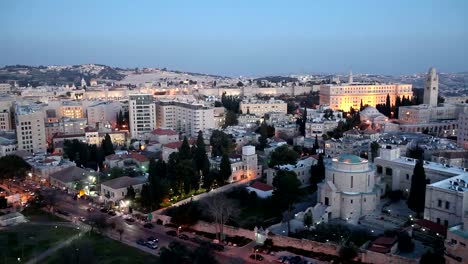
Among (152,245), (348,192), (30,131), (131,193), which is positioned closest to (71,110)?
(30,131)

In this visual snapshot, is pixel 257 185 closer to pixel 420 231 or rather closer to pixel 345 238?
pixel 345 238

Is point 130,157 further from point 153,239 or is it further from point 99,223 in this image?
point 153,239

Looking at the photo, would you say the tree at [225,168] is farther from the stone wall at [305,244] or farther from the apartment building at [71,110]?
the apartment building at [71,110]

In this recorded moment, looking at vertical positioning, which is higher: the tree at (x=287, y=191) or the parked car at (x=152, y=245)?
the tree at (x=287, y=191)

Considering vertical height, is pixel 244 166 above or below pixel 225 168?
below

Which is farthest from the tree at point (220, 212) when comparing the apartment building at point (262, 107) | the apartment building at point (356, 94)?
the apartment building at point (356, 94)

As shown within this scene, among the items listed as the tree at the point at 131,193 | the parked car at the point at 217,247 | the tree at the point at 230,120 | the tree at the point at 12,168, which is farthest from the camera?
the tree at the point at 230,120

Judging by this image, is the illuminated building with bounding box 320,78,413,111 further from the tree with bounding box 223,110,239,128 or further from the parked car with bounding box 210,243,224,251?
the parked car with bounding box 210,243,224,251
